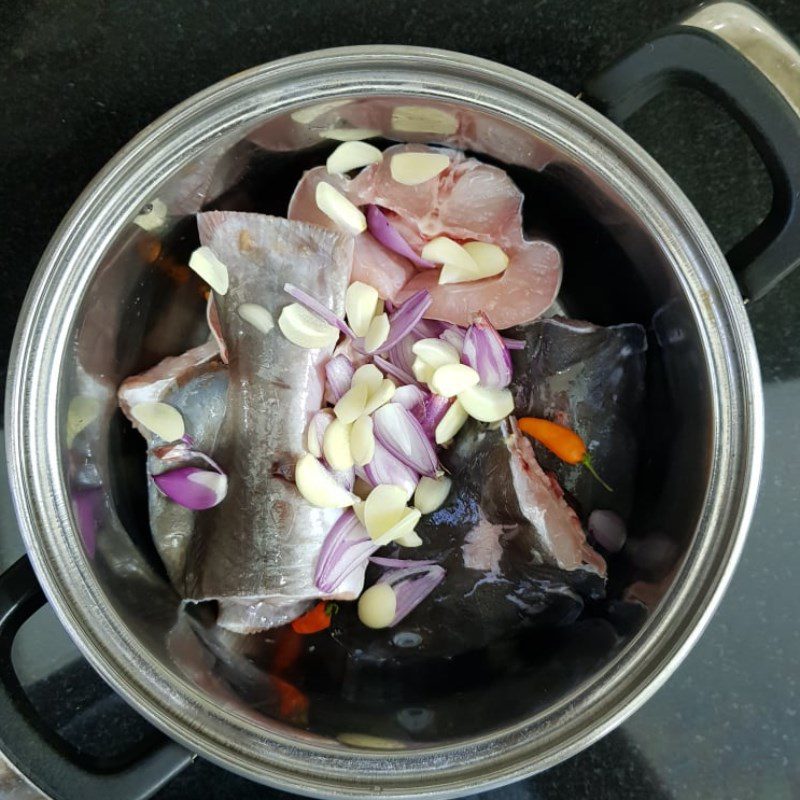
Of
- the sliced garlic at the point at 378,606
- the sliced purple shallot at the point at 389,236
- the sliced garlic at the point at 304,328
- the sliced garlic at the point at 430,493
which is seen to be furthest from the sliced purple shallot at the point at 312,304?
the sliced garlic at the point at 378,606

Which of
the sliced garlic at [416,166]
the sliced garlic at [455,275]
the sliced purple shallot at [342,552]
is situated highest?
the sliced garlic at [416,166]

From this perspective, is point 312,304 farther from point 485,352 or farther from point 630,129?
point 630,129

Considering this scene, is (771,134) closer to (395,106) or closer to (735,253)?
(735,253)

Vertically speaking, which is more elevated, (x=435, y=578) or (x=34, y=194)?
(x=34, y=194)

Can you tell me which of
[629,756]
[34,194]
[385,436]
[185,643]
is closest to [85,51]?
[34,194]

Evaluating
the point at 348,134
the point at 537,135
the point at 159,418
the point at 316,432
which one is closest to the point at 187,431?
the point at 159,418

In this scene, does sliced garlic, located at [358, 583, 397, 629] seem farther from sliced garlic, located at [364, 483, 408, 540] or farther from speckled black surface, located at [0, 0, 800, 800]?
speckled black surface, located at [0, 0, 800, 800]

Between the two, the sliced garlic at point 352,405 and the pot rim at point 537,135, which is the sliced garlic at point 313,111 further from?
the sliced garlic at point 352,405

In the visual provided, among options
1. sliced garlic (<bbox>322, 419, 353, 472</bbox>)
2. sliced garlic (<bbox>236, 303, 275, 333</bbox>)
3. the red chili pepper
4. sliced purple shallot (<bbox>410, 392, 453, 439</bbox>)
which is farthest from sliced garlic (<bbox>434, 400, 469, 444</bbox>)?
the red chili pepper
